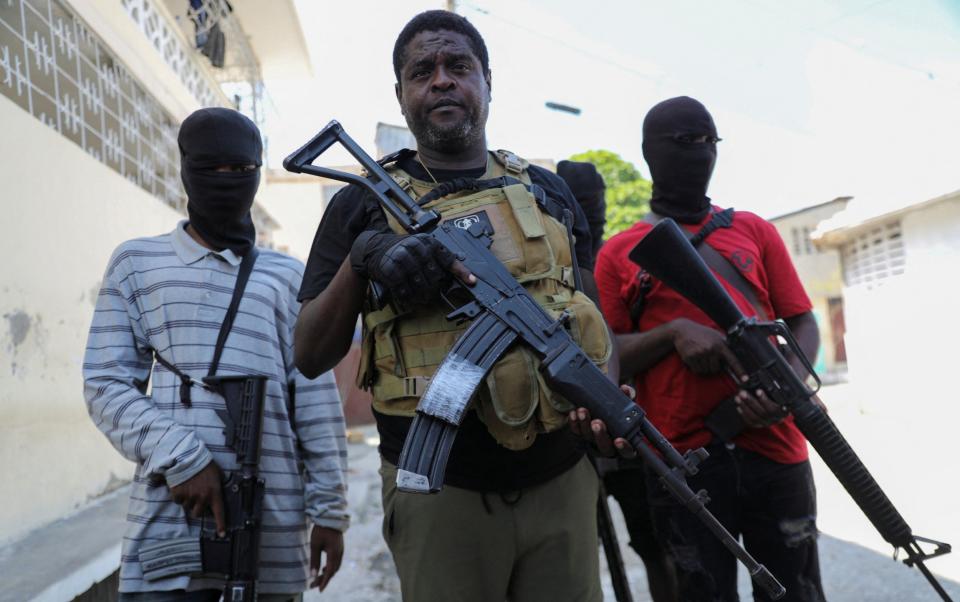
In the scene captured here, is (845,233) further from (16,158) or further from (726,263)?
(16,158)

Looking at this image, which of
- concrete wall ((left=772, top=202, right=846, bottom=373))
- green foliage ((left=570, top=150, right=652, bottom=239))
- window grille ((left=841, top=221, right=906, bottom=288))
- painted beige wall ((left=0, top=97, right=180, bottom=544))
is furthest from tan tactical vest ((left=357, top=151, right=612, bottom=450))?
concrete wall ((left=772, top=202, right=846, bottom=373))

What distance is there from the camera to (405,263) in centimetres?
148

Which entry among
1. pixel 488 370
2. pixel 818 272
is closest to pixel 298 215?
pixel 818 272

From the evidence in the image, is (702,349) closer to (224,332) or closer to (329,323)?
(329,323)

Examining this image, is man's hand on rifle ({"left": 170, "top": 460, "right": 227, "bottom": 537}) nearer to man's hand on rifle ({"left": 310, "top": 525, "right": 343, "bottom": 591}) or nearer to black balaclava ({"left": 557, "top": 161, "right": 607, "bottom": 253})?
man's hand on rifle ({"left": 310, "top": 525, "right": 343, "bottom": 591})

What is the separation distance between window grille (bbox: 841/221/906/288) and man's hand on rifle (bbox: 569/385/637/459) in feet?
32.5

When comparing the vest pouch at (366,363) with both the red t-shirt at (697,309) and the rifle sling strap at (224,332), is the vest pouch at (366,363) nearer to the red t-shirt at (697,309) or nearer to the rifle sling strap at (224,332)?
the rifle sling strap at (224,332)

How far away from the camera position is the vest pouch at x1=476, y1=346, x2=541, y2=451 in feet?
5.10

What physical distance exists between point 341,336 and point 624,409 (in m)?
0.64

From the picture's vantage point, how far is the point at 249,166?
2.24m

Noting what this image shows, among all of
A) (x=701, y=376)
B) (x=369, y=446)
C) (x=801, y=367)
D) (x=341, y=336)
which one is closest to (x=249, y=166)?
(x=341, y=336)

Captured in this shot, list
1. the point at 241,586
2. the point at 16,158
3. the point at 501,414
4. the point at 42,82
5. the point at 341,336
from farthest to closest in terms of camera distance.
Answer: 1. the point at 42,82
2. the point at 16,158
3. the point at 241,586
4. the point at 341,336
5. the point at 501,414

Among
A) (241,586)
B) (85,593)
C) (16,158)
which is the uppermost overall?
(16,158)

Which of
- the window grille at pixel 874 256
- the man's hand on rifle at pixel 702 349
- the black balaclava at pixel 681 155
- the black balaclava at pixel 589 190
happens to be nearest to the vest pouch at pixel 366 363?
the man's hand on rifle at pixel 702 349
